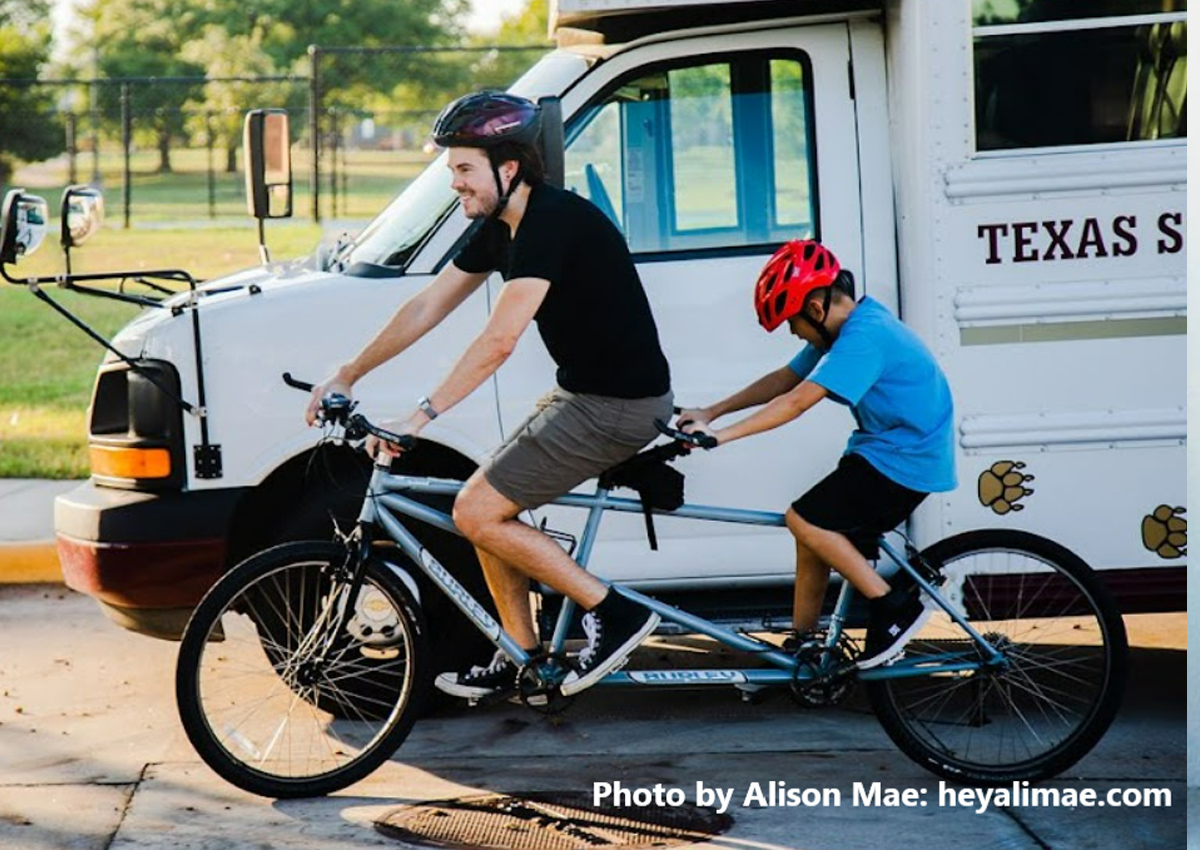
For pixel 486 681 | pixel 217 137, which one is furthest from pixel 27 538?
pixel 217 137

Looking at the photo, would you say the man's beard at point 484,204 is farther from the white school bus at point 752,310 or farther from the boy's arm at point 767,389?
the white school bus at point 752,310

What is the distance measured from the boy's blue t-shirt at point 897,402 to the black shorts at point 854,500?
3 cm

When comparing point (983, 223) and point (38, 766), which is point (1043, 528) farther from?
point (38, 766)

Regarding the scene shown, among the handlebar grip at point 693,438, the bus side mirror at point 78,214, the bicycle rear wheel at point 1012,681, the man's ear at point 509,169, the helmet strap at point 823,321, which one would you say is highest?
the bus side mirror at point 78,214

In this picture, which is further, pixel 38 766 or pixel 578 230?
pixel 38 766

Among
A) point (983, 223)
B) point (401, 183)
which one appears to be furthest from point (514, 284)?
point (401, 183)

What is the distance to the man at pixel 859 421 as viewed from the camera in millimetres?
5660

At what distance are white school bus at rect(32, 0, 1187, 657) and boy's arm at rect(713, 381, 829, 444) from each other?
102 cm

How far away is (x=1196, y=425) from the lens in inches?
196

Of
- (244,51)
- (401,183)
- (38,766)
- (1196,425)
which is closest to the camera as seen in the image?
(1196,425)

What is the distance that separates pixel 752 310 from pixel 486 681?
152cm

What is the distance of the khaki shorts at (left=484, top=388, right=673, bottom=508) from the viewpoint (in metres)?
5.70

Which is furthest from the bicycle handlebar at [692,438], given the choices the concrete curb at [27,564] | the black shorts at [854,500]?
the concrete curb at [27,564]

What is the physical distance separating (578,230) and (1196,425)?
172 cm
